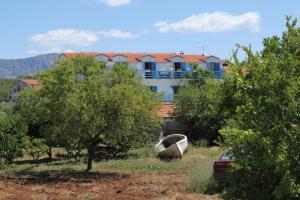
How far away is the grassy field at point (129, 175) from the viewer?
58.6 ft

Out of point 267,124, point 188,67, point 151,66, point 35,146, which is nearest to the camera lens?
point 267,124

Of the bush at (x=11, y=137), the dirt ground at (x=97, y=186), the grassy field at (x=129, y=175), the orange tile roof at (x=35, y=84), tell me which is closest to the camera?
the dirt ground at (x=97, y=186)

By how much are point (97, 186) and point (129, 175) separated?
3.44 meters

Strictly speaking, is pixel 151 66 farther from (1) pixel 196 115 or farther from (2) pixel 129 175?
(2) pixel 129 175

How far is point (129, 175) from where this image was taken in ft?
75.2

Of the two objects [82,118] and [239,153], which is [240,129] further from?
[82,118]

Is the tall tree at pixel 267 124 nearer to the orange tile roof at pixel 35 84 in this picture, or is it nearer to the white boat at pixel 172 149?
the orange tile roof at pixel 35 84

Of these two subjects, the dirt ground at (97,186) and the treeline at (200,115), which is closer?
the treeline at (200,115)

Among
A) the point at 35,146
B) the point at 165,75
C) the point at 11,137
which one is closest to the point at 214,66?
the point at 165,75

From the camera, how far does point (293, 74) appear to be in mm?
7219

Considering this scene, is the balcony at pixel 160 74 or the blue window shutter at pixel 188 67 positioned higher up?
the blue window shutter at pixel 188 67

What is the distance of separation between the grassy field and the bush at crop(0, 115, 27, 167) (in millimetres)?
596

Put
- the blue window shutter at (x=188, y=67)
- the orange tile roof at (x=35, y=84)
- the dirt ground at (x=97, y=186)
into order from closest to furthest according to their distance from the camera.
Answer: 1. the dirt ground at (x=97, y=186)
2. the orange tile roof at (x=35, y=84)
3. the blue window shutter at (x=188, y=67)

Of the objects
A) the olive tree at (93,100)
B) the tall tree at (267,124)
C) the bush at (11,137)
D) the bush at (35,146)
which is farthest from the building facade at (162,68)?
the tall tree at (267,124)
